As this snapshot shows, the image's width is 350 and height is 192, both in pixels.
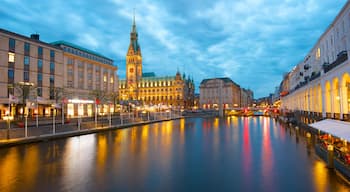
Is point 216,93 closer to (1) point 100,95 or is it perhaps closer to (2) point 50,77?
(1) point 100,95

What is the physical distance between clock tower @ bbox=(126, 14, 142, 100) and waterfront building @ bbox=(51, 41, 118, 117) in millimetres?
96322

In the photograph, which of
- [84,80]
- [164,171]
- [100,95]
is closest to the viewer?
[164,171]

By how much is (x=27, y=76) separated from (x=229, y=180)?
63687 millimetres

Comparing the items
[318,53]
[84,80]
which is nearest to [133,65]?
[84,80]

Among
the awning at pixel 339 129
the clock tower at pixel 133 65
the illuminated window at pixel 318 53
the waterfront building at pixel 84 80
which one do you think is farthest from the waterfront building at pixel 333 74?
the clock tower at pixel 133 65

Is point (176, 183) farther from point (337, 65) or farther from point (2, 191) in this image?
point (337, 65)

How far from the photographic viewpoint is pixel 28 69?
6178cm

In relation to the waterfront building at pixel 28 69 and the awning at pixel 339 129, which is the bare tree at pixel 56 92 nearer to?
the waterfront building at pixel 28 69

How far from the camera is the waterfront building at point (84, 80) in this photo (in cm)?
7496

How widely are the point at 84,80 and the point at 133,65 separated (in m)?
112

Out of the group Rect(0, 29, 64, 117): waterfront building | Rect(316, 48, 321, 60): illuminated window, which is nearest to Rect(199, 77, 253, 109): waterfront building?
Rect(316, 48, 321, 60): illuminated window

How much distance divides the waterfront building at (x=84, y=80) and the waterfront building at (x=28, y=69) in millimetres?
3887

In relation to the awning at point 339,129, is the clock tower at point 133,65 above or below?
above

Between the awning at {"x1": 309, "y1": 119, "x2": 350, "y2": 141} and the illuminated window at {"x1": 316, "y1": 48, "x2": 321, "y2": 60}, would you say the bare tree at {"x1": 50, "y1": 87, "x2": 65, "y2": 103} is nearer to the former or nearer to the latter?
the awning at {"x1": 309, "y1": 119, "x2": 350, "y2": 141}
